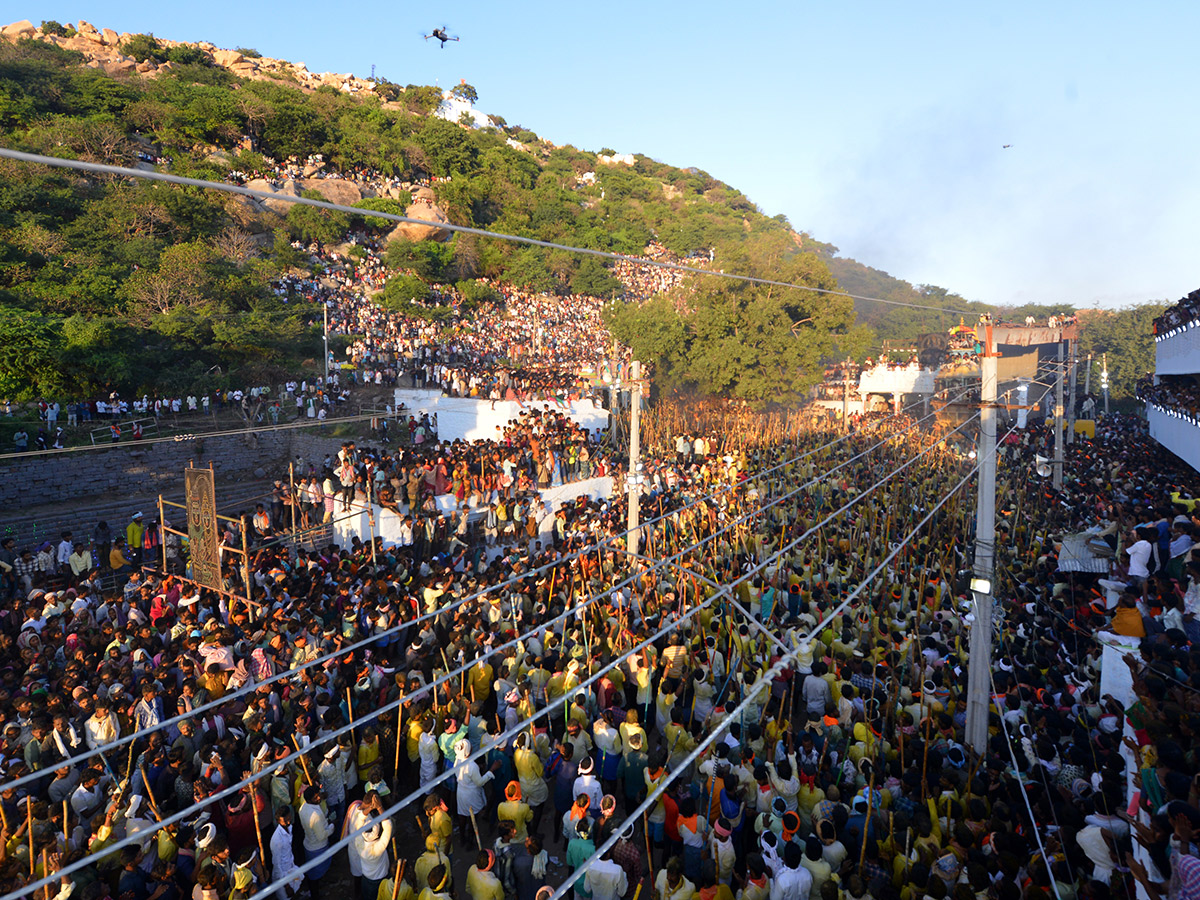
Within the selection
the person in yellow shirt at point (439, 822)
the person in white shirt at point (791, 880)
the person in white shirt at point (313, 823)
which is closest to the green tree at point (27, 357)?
the person in white shirt at point (313, 823)

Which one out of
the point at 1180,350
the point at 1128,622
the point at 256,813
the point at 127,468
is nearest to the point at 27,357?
the point at 127,468

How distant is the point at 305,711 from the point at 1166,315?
23897mm

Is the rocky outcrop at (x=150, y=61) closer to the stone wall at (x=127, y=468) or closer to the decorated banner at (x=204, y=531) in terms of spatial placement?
the stone wall at (x=127, y=468)

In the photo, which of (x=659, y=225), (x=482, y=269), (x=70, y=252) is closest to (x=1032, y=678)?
(x=70, y=252)

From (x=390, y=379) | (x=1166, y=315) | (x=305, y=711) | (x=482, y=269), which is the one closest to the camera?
(x=305, y=711)

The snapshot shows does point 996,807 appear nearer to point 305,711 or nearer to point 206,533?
point 305,711

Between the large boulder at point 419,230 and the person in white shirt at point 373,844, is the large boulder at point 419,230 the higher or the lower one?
the higher one

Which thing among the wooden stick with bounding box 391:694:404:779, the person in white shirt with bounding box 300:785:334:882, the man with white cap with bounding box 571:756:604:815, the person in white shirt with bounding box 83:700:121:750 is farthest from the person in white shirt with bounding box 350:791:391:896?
the person in white shirt with bounding box 83:700:121:750

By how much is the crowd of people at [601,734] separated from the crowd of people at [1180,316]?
8.64m

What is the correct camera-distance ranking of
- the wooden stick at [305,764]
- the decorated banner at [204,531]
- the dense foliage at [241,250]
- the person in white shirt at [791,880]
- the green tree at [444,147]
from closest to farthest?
1. the person in white shirt at [791,880]
2. the wooden stick at [305,764]
3. the decorated banner at [204,531]
4. the dense foliage at [241,250]
5. the green tree at [444,147]

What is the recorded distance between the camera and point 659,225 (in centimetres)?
7031

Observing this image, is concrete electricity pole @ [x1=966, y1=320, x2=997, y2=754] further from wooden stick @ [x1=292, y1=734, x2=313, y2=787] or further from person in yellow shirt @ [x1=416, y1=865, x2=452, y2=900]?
wooden stick @ [x1=292, y1=734, x2=313, y2=787]

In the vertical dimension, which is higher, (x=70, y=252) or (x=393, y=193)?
(x=393, y=193)

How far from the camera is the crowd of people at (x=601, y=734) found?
4.58m
